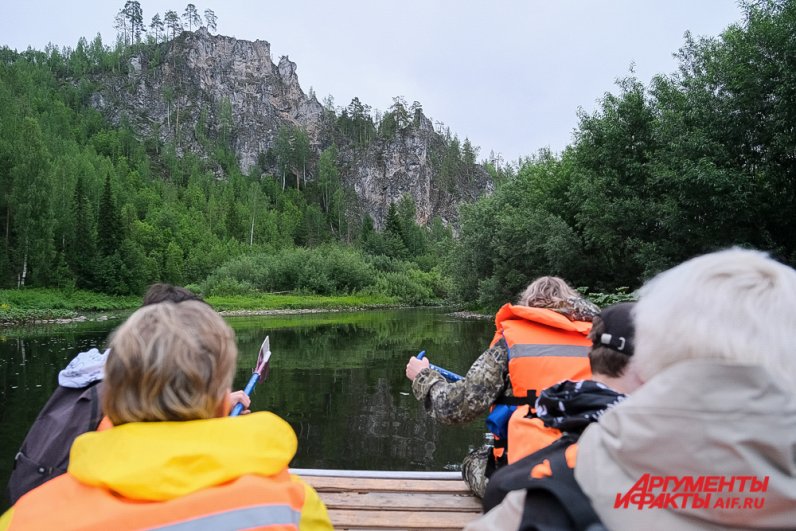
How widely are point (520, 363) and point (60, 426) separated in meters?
1.84

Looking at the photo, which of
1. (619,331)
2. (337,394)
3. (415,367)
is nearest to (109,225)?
(337,394)

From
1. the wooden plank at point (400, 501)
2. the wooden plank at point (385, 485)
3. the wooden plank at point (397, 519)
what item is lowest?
the wooden plank at point (385, 485)

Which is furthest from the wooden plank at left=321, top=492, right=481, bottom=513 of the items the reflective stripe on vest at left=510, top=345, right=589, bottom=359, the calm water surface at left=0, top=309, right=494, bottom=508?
the calm water surface at left=0, top=309, right=494, bottom=508

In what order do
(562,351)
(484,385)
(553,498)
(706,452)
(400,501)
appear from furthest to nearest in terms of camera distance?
(400,501) → (484,385) → (562,351) → (553,498) → (706,452)

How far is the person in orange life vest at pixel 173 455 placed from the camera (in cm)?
117

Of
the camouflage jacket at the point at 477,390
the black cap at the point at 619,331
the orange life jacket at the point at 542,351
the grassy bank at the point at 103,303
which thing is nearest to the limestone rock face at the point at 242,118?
the grassy bank at the point at 103,303

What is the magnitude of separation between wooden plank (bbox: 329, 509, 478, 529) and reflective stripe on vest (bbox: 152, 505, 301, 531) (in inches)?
65.2

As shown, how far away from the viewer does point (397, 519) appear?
284 cm

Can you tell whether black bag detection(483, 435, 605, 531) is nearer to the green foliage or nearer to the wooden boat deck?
the wooden boat deck

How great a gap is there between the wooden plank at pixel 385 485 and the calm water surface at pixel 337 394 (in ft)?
10.1

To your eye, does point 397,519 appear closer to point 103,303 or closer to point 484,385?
point 484,385

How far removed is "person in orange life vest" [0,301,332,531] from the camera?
3.82 feet

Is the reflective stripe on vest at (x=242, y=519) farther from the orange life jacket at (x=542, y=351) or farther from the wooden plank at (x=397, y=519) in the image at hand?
the wooden plank at (x=397, y=519)

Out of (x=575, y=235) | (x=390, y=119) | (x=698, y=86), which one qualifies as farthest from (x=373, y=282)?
(x=390, y=119)
